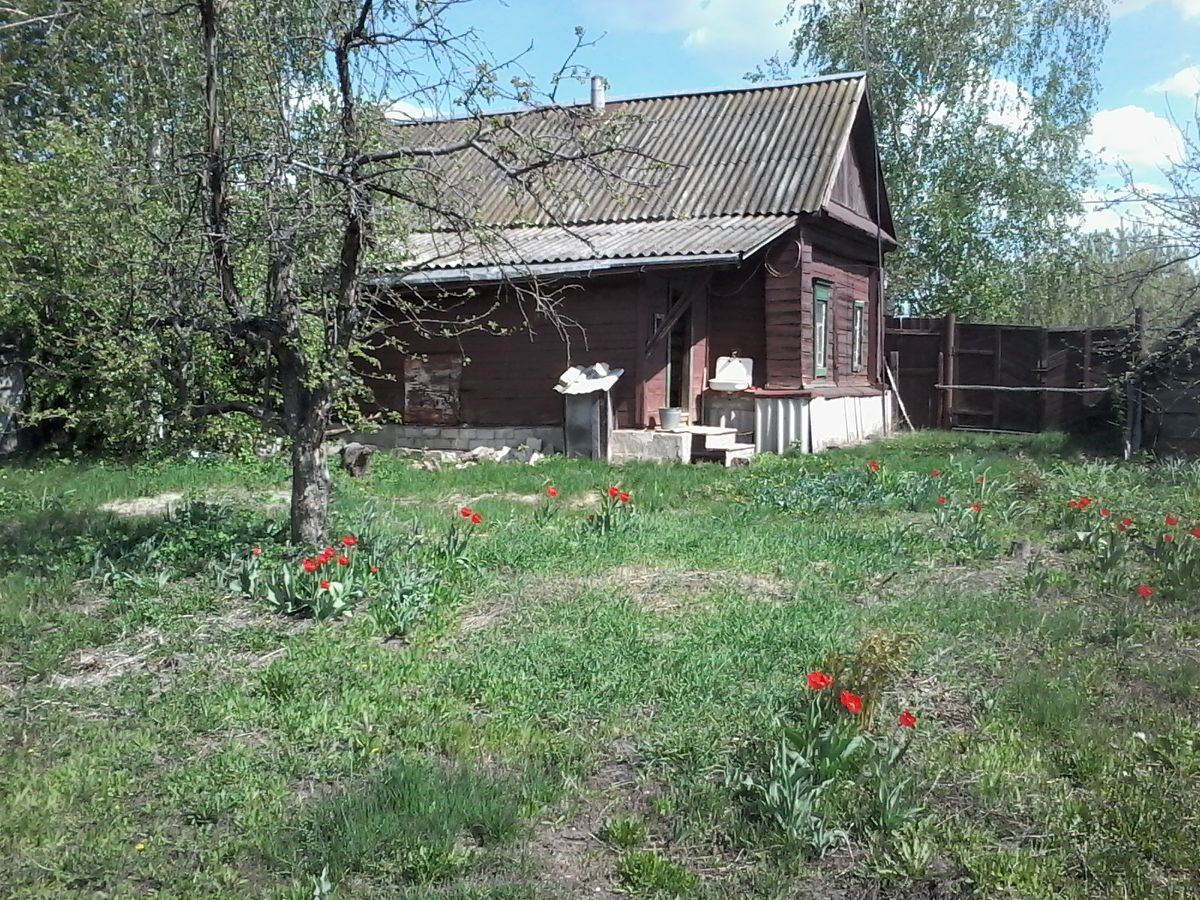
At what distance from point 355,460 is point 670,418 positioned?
14.2ft

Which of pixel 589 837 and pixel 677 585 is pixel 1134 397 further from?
pixel 589 837

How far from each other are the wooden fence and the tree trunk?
1448 centimetres

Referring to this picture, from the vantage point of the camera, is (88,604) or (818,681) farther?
(88,604)

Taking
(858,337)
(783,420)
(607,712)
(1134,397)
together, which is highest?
(858,337)

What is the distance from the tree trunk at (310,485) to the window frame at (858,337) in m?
13.6

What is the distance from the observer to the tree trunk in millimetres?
6809

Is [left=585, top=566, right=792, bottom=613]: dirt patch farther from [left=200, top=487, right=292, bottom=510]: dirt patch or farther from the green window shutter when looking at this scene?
the green window shutter

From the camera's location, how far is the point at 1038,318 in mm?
33156

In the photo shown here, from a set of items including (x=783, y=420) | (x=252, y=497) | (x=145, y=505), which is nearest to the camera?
(x=145, y=505)

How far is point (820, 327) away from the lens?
56.3ft

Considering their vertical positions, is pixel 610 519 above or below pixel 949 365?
below

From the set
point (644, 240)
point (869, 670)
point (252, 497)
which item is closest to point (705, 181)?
point (644, 240)

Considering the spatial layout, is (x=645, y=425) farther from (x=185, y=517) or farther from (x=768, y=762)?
(x=768, y=762)

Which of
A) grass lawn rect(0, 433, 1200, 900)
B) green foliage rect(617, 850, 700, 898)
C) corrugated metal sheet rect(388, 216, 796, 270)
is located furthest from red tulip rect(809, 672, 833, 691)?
corrugated metal sheet rect(388, 216, 796, 270)
